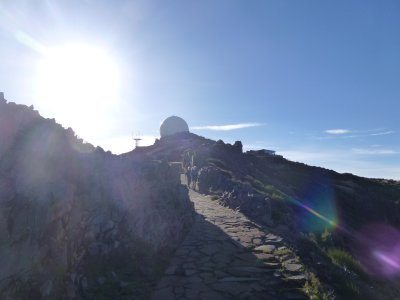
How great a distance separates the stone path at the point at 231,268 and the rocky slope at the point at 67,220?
575 millimetres

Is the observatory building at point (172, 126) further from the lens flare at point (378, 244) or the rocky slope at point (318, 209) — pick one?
the lens flare at point (378, 244)

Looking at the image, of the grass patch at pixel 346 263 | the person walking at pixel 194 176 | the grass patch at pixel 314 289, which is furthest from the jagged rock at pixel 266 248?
the person walking at pixel 194 176

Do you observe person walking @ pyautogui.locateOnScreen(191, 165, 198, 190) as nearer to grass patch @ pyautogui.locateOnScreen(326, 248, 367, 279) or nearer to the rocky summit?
the rocky summit

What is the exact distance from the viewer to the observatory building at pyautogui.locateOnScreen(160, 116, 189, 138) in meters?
67.8

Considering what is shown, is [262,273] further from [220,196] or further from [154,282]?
[220,196]

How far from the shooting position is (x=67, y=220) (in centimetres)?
610

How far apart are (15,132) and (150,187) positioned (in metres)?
4.53

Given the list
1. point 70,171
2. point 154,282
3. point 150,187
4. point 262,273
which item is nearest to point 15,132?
point 70,171

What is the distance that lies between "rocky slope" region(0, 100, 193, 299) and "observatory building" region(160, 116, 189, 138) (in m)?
58.4

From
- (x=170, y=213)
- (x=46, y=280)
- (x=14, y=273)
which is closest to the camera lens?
(x=14, y=273)

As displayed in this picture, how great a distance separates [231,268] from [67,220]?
4051mm

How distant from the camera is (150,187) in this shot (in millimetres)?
10164

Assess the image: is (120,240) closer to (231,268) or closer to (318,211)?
(231,268)

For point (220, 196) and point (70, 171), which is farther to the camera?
point (220, 196)
